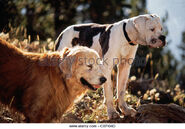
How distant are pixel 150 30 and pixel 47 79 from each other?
7.20ft

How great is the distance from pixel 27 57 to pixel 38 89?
23.2 inches

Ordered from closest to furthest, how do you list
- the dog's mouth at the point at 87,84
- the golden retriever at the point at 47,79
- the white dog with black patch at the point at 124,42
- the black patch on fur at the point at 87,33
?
the golden retriever at the point at 47,79 < the dog's mouth at the point at 87,84 < the white dog with black patch at the point at 124,42 < the black patch on fur at the point at 87,33

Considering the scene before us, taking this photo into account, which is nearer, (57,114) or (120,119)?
(57,114)

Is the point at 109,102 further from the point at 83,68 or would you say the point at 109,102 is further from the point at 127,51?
the point at 83,68

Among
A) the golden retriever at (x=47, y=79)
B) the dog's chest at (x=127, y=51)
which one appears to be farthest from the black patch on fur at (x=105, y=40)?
the golden retriever at (x=47, y=79)

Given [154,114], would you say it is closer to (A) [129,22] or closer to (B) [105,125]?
(B) [105,125]

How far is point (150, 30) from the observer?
5008 millimetres

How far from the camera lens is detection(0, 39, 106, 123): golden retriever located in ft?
12.4

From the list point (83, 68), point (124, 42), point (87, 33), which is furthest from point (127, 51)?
point (83, 68)

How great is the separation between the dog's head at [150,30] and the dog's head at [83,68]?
143 centimetres

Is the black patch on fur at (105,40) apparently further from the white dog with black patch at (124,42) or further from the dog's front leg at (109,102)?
the dog's front leg at (109,102)

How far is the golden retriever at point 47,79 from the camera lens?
3771 millimetres

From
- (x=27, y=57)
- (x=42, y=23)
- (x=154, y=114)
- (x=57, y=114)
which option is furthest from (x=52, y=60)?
(x=42, y=23)

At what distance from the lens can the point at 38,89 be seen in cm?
374
